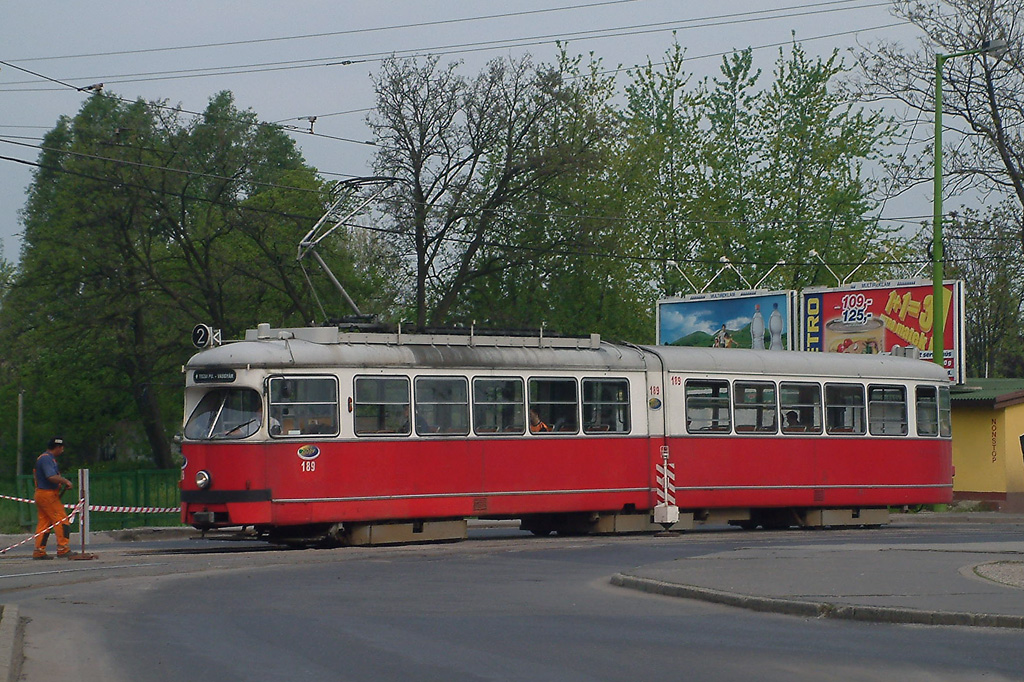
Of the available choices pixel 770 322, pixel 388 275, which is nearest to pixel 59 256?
pixel 388 275

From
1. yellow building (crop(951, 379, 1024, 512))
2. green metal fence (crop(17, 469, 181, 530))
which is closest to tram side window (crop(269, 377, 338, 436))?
green metal fence (crop(17, 469, 181, 530))

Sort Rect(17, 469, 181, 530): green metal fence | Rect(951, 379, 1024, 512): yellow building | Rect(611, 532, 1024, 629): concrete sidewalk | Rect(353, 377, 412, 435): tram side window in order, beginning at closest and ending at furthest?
Rect(611, 532, 1024, 629): concrete sidewalk → Rect(353, 377, 412, 435): tram side window → Rect(17, 469, 181, 530): green metal fence → Rect(951, 379, 1024, 512): yellow building

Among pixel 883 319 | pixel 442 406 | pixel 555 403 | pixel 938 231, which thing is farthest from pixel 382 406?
pixel 883 319

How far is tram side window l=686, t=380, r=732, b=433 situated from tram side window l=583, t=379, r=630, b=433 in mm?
1236

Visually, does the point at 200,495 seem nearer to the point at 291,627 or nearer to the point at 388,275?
the point at 291,627

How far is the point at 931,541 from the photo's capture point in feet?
68.0

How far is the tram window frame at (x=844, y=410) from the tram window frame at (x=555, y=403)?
17.1ft

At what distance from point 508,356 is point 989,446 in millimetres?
17268

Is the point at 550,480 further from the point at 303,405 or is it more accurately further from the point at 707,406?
the point at 303,405

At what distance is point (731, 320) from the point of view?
43.1m

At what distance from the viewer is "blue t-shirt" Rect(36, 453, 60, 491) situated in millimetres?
19062

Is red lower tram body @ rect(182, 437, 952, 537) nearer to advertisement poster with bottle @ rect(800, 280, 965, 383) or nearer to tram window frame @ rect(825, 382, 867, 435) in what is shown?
tram window frame @ rect(825, 382, 867, 435)

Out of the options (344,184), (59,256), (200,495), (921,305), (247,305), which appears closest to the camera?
(200,495)

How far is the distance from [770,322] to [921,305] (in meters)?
5.17
